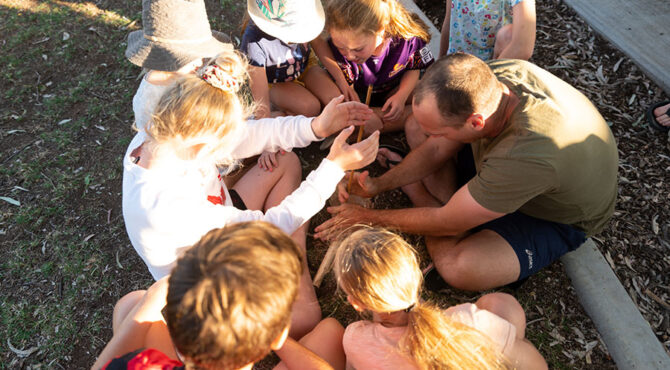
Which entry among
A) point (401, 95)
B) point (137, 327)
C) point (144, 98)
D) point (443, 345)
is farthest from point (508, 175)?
point (144, 98)

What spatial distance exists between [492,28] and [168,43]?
197cm

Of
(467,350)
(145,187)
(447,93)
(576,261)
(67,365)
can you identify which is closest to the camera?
(467,350)

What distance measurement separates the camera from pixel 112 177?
292 cm

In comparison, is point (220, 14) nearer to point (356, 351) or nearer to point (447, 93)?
point (447, 93)

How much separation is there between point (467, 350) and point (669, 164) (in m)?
2.23

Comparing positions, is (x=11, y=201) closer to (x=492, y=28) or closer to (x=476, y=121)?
(x=476, y=121)

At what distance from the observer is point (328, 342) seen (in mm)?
1953

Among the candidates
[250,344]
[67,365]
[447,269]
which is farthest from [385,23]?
[67,365]

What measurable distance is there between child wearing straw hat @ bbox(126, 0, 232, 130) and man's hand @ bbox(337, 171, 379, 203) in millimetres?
1031

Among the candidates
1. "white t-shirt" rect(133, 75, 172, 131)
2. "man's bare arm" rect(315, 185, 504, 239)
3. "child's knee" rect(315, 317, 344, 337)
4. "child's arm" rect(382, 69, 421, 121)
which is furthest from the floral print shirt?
"child's knee" rect(315, 317, 344, 337)

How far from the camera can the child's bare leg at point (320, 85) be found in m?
2.93

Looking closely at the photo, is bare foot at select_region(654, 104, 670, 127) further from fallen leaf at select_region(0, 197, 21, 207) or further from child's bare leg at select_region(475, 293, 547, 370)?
fallen leaf at select_region(0, 197, 21, 207)

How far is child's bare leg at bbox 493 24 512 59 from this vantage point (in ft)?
8.41

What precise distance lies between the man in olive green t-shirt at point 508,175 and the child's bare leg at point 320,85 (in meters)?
0.79
